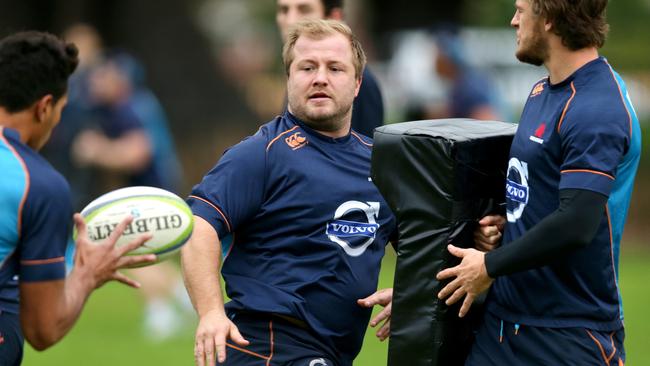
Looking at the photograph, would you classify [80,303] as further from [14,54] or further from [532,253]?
[532,253]

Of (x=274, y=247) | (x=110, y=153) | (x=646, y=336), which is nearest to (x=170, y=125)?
(x=110, y=153)

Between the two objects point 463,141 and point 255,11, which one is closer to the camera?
point 463,141

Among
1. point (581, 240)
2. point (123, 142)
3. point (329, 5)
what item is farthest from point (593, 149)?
point (123, 142)

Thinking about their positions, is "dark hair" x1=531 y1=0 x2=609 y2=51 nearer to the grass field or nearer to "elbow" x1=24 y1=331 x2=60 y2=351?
"elbow" x1=24 y1=331 x2=60 y2=351

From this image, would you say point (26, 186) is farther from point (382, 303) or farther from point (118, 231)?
point (382, 303)

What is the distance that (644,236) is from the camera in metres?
17.1

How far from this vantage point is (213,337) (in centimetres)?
472

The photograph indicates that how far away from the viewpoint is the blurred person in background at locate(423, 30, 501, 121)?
12.0m

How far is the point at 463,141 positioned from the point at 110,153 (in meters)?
7.99

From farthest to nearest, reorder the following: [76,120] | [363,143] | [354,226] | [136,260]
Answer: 1. [76,120]
2. [363,143]
3. [354,226]
4. [136,260]

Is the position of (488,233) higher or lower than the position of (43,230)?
lower

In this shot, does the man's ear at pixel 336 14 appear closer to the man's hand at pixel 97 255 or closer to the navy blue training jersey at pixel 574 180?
the navy blue training jersey at pixel 574 180

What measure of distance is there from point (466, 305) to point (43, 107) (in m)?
1.93

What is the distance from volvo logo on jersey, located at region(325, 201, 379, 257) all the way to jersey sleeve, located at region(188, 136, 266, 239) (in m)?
0.37
